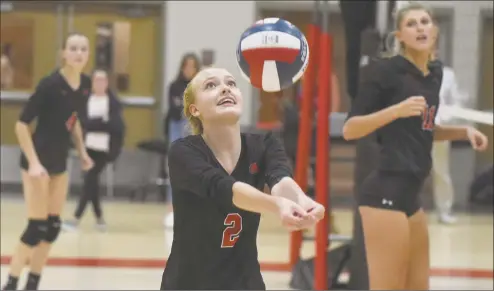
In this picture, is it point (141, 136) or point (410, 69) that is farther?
point (141, 136)

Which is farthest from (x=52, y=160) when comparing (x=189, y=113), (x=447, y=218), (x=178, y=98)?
(x=447, y=218)

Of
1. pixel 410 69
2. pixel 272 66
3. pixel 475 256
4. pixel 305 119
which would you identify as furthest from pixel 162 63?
pixel 272 66

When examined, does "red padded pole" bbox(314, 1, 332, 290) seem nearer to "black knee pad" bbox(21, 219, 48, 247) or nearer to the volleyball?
"black knee pad" bbox(21, 219, 48, 247)

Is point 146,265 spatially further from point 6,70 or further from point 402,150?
point 402,150

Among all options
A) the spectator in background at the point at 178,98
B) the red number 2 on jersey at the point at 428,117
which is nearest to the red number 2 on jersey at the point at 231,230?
the red number 2 on jersey at the point at 428,117

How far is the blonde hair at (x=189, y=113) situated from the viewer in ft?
8.93

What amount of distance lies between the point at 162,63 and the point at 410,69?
3.88m

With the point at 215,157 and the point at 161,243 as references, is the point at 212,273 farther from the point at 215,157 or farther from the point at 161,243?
the point at 161,243

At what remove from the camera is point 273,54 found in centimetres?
279

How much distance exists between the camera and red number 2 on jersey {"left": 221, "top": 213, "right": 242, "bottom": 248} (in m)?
2.73

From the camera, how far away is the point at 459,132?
4273 millimetres

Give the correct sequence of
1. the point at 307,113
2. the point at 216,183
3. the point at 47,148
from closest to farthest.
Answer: the point at 216,183
the point at 47,148
the point at 307,113

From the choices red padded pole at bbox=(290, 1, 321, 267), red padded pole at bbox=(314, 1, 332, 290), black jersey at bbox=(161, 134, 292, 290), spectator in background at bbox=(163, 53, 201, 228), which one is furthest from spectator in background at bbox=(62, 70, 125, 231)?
black jersey at bbox=(161, 134, 292, 290)

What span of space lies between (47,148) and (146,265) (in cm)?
152
